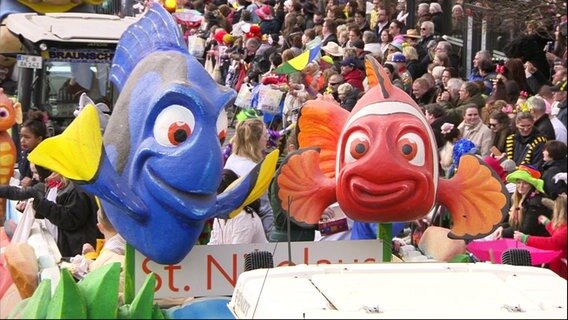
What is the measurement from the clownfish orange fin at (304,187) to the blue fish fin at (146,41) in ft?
3.30

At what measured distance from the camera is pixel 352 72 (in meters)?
16.2

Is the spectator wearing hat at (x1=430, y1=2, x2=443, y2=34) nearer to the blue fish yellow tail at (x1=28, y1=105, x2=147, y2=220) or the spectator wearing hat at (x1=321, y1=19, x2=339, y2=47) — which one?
the spectator wearing hat at (x1=321, y1=19, x2=339, y2=47)

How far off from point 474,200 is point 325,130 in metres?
1.06

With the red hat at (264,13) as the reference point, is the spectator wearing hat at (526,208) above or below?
above

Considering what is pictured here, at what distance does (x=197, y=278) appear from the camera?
277 inches

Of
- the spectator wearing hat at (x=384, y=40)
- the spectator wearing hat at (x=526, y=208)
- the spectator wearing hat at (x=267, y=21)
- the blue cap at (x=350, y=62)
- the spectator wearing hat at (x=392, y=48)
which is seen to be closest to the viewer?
the spectator wearing hat at (x=526, y=208)

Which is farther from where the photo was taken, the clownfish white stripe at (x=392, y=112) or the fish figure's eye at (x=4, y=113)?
the fish figure's eye at (x=4, y=113)

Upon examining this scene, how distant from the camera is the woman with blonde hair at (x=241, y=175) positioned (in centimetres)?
816

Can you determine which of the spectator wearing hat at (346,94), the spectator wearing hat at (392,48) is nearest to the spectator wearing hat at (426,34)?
the spectator wearing hat at (392,48)

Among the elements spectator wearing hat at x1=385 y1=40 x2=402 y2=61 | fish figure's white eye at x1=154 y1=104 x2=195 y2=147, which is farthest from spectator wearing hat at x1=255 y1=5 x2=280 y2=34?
fish figure's white eye at x1=154 y1=104 x2=195 y2=147

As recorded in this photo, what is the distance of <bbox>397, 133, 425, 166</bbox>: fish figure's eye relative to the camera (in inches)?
279

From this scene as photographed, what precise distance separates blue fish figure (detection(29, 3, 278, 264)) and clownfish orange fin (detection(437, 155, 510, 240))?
1216 mm

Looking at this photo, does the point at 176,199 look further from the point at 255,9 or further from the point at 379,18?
the point at 255,9

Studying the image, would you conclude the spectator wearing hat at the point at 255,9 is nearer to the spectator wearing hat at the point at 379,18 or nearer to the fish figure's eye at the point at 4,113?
the spectator wearing hat at the point at 379,18
